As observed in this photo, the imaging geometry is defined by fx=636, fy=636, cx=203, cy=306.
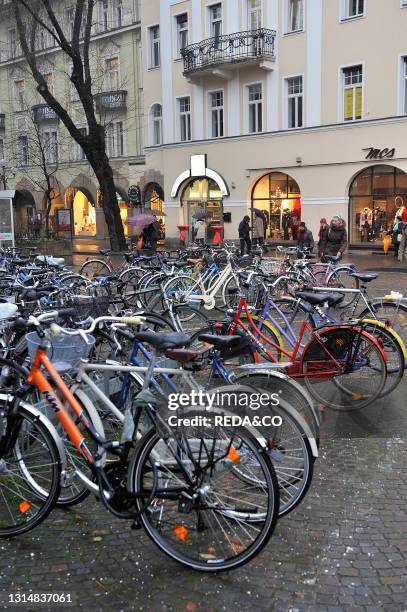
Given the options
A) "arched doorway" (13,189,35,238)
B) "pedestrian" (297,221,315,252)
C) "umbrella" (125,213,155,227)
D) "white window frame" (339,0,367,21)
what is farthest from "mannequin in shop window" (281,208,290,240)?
"arched doorway" (13,189,35,238)

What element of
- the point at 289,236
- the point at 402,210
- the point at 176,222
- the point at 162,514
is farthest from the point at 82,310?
the point at 176,222

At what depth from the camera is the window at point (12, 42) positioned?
129 feet

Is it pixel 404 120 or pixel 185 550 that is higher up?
pixel 404 120

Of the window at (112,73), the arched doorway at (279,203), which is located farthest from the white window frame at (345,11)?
the window at (112,73)

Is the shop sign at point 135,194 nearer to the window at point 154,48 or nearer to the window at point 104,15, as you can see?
the window at point 154,48

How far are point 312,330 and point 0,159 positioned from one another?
41728 millimetres

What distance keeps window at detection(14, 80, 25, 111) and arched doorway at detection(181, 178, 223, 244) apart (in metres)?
17.7

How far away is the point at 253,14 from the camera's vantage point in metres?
25.4

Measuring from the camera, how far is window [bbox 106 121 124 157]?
35844 mm

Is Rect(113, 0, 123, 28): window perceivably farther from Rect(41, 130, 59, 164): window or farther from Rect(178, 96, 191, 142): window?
Rect(178, 96, 191, 142): window

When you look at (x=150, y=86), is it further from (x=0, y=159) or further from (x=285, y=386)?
(x=285, y=386)

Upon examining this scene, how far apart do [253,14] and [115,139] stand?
13.0 m

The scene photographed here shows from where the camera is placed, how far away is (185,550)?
3188 mm

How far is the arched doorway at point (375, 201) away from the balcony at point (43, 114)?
866 inches
